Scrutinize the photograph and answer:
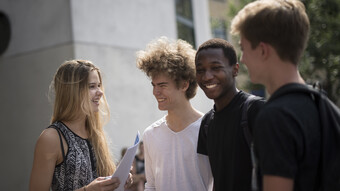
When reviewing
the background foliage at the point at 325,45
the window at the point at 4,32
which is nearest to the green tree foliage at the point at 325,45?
the background foliage at the point at 325,45

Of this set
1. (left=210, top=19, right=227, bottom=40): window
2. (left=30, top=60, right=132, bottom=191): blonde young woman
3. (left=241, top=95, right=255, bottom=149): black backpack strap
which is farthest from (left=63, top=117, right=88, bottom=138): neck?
(left=210, top=19, right=227, bottom=40): window

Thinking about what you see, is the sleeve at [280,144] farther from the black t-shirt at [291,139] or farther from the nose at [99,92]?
the nose at [99,92]

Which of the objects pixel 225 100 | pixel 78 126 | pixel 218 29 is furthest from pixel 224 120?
pixel 218 29

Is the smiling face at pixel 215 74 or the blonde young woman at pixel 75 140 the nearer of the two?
the smiling face at pixel 215 74

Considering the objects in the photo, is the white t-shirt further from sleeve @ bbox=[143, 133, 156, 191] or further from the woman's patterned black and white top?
the woman's patterned black and white top

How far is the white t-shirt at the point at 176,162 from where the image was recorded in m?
2.88

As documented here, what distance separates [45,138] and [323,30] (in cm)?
1075

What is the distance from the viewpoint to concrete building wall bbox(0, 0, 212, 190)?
6824 millimetres

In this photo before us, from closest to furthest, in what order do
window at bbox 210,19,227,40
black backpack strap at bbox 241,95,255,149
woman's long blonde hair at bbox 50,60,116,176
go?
black backpack strap at bbox 241,95,255,149
woman's long blonde hair at bbox 50,60,116,176
window at bbox 210,19,227,40

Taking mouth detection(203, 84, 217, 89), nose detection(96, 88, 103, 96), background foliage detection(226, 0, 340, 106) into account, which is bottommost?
→ mouth detection(203, 84, 217, 89)

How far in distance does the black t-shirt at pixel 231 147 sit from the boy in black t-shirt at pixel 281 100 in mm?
487

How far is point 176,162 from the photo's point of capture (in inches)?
117

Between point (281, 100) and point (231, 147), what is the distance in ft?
2.30

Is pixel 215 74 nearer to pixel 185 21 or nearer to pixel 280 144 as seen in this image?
pixel 280 144
